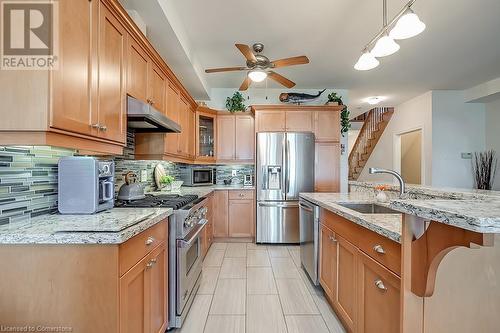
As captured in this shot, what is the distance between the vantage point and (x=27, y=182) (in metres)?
1.40

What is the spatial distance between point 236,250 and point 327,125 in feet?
8.31

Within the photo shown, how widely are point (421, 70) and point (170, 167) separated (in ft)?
13.9

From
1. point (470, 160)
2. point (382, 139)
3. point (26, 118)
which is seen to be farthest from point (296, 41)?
point (382, 139)

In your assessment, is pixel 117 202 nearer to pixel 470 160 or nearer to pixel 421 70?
pixel 421 70

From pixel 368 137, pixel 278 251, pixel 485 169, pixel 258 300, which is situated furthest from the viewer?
pixel 368 137

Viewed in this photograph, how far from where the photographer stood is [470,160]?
505 cm

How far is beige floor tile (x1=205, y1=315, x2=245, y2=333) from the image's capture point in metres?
1.87

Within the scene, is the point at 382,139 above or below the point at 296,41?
below

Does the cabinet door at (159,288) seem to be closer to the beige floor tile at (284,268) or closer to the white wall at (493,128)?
the beige floor tile at (284,268)

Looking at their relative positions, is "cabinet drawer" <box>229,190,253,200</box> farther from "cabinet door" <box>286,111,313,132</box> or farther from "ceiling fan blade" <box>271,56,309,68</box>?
"ceiling fan blade" <box>271,56,309,68</box>

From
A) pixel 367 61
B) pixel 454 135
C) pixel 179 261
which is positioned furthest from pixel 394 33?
pixel 454 135

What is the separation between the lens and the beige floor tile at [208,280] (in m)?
2.46

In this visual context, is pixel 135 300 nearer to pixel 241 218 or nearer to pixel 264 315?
pixel 264 315

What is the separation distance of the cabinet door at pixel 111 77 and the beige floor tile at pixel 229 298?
1593 mm
